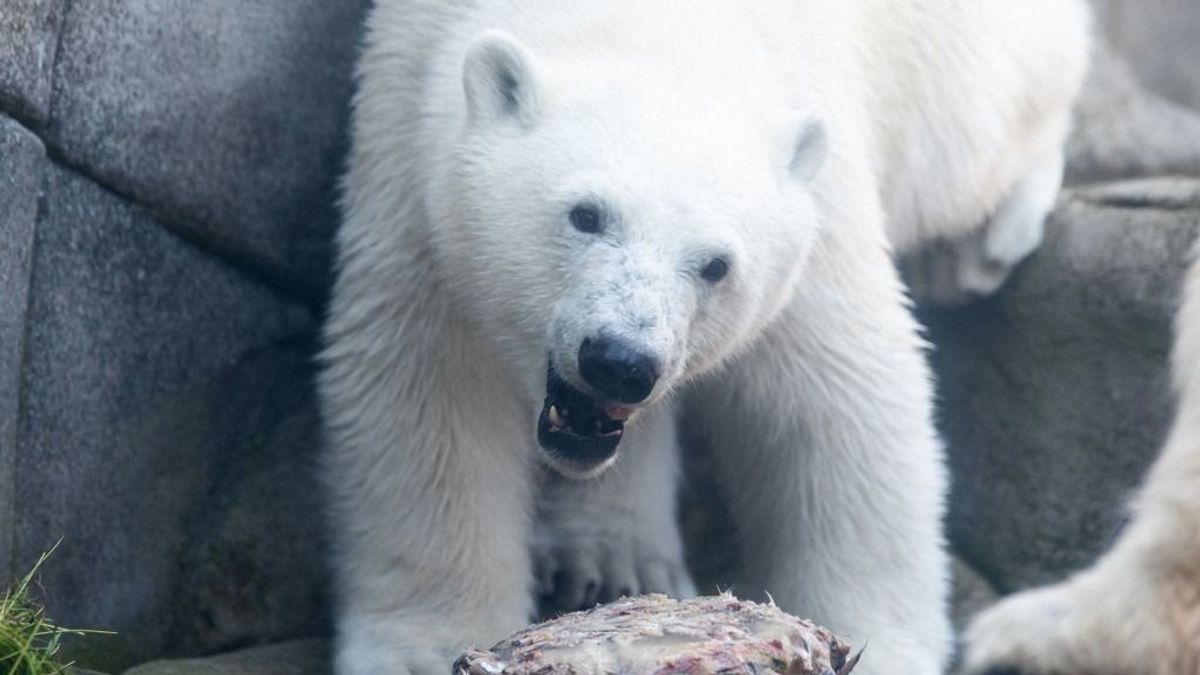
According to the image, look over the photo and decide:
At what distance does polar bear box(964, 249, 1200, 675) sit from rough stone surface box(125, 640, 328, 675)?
121 centimetres

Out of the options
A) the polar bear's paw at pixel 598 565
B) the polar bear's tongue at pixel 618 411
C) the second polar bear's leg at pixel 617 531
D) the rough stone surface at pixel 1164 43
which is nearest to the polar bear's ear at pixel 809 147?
the polar bear's tongue at pixel 618 411

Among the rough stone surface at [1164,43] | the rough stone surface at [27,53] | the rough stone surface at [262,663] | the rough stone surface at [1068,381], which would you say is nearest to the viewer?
the rough stone surface at [27,53]

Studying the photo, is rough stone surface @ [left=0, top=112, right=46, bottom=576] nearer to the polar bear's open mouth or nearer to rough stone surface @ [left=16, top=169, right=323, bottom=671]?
rough stone surface @ [left=16, top=169, right=323, bottom=671]

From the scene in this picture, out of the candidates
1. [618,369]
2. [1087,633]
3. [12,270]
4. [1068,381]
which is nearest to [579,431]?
[618,369]

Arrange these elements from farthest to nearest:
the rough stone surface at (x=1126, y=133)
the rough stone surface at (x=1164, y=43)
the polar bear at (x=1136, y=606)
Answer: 1. the rough stone surface at (x=1164, y=43)
2. the rough stone surface at (x=1126, y=133)
3. the polar bear at (x=1136, y=606)

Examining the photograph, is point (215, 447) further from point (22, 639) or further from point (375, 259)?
point (22, 639)

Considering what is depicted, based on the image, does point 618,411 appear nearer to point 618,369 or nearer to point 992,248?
point 618,369

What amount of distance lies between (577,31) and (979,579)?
2.21m

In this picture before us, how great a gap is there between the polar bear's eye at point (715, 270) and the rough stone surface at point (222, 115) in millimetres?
1386

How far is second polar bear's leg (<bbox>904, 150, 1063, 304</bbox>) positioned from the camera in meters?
4.77

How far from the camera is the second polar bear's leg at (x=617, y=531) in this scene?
421 centimetres

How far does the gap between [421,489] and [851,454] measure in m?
0.96

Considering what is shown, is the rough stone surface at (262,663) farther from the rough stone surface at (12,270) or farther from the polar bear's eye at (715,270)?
the polar bear's eye at (715,270)

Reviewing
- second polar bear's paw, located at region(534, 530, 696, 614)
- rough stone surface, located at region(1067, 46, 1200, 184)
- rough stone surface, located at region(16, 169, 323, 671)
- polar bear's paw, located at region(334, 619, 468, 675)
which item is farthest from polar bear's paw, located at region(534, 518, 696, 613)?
rough stone surface, located at region(1067, 46, 1200, 184)
